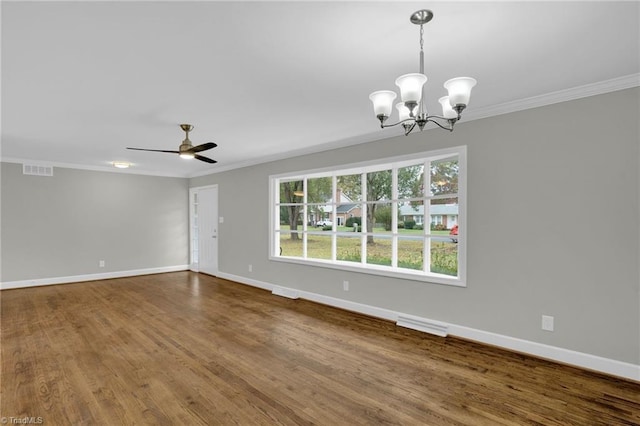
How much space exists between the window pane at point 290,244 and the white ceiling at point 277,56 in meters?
2.36

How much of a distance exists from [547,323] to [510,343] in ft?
1.31

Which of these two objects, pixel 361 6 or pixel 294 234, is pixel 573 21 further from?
pixel 294 234

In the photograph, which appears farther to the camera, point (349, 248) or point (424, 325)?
point (349, 248)

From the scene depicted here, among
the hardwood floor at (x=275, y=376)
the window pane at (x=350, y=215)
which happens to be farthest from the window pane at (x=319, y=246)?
the hardwood floor at (x=275, y=376)

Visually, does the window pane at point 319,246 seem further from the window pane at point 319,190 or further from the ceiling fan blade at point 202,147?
the ceiling fan blade at point 202,147

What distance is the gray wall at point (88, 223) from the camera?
586 centimetres

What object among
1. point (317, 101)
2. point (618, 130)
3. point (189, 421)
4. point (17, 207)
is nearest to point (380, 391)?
point (189, 421)

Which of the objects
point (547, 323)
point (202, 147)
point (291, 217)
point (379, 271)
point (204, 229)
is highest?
point (202, 147)

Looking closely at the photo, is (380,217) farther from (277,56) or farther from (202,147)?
(277,56)

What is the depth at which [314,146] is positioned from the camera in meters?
4.89

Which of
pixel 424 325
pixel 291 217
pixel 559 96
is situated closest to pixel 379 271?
pixel 424 325

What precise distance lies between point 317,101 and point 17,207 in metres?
6.38

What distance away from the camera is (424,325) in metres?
3.66

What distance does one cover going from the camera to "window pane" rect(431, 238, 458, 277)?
3.66 meters
